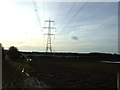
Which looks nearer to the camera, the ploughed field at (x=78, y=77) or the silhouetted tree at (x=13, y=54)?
the ploughed field at (x=78, y=77)

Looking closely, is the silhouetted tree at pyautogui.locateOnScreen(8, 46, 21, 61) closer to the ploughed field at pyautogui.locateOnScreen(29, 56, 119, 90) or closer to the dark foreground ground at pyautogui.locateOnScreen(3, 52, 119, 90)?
the ploughed field at pyautogui.locateOnScreen(29, 56, 119, 90)

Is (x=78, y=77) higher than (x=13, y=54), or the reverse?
(x=13, y=54)

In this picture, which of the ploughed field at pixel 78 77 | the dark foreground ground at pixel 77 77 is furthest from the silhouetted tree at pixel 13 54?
the dark foreground ground at pixel 77 77

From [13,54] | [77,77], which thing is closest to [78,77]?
[77,77]

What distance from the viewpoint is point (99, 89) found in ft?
69.1

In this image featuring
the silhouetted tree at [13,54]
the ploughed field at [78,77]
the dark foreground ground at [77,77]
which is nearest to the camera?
the dark foreground ground at [77,77]

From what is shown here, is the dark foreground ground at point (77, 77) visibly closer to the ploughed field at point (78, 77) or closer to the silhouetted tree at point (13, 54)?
the ploughed field at point (78, 77)

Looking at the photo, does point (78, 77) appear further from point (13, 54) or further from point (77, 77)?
point (13, 54)

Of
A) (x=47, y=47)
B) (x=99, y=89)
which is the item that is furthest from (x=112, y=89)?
(x=47, y=47)

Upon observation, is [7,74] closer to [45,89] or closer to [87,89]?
[45,89]

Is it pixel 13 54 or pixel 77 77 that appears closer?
pixel 77 77

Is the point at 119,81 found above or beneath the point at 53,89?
above

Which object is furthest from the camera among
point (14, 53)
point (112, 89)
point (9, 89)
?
point (14, 53)

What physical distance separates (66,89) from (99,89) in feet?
7.35
